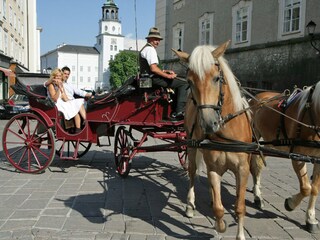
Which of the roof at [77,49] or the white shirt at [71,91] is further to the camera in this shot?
the roof at [77,49]

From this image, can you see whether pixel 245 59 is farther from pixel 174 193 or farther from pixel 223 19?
pixel 174 193

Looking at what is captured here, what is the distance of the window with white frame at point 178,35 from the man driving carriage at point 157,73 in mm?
21172

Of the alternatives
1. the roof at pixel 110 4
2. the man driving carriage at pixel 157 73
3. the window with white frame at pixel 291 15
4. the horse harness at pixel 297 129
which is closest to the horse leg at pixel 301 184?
the horse harness at pixel 297 129

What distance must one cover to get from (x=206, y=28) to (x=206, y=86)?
21402mm

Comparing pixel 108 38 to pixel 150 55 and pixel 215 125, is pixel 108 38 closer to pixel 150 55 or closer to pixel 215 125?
pixel 150 55

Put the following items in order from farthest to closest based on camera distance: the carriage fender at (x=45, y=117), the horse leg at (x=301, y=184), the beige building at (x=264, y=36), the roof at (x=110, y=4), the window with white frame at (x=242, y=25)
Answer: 1. the roof at (x=110, y=4)
2. the window with white frame at (x=242, y=25)
3. the beige building at (x=264, y=36)
4. the carriage fender at (x=45, y=117)
5. the horse leg at (x=301, y=184)

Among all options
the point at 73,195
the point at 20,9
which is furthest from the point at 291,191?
the point at 20,9

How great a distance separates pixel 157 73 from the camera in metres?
6.20

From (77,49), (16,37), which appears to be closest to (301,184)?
(16,37)

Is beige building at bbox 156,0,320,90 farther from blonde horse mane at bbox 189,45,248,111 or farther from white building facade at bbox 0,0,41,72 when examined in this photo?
white building facade at bbox 0,0,41,72

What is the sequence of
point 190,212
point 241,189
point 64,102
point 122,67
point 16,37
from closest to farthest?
point 241,189 → point 190,212 → point 64,102 → point 16,37 → point 122,67

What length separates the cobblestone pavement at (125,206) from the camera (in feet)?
14.1

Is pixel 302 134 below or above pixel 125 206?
above

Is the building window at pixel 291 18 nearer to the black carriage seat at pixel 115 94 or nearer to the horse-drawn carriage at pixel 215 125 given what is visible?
the horse-drawn carriage at pixel 215 125
